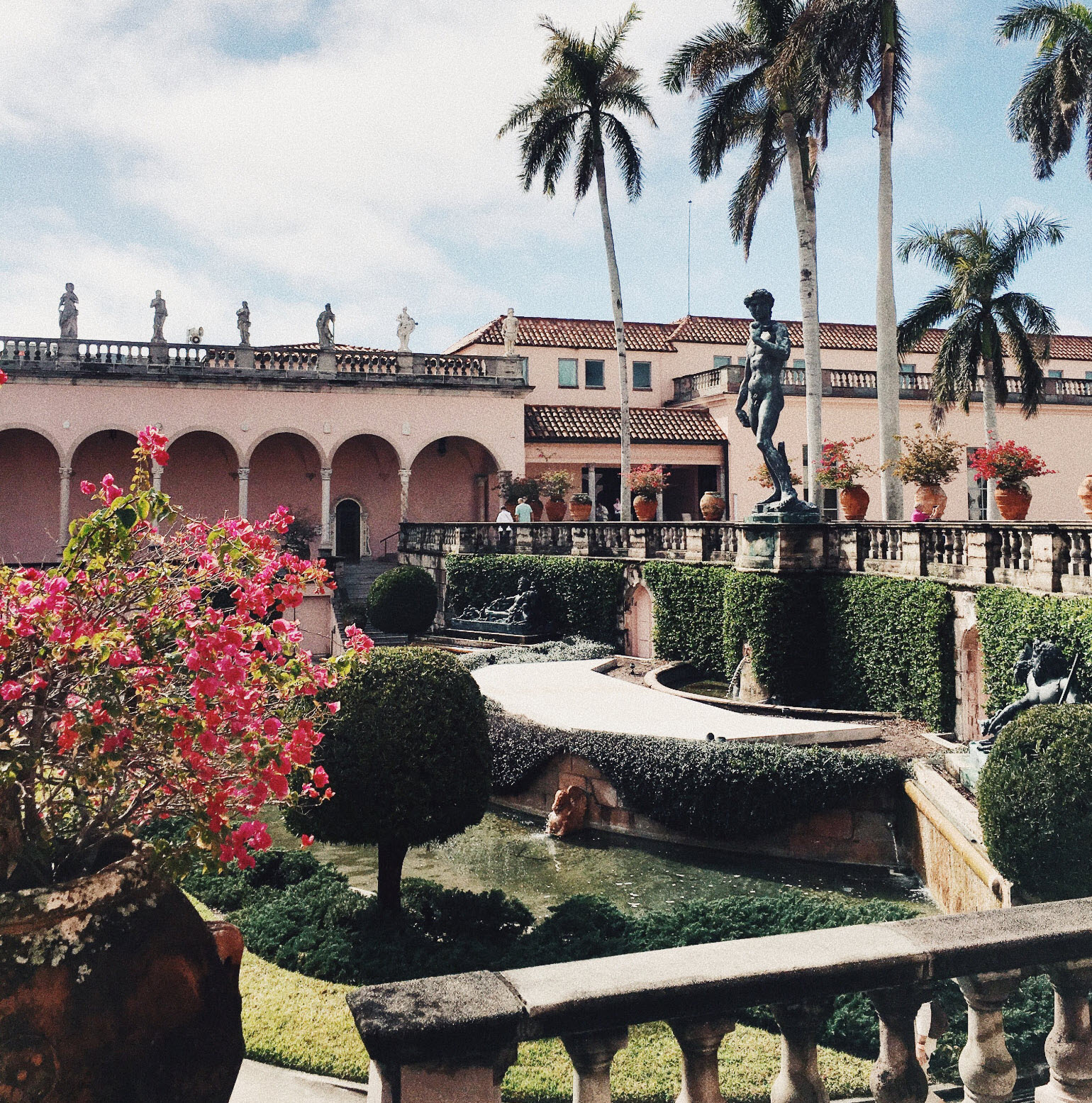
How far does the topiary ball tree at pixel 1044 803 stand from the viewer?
20.6 ft

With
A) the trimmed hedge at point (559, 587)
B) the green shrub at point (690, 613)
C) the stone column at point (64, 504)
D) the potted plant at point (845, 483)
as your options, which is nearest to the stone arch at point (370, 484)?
the stone column at point (64, 504)

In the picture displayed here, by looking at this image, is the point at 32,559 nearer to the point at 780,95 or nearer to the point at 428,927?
the point at 780,95

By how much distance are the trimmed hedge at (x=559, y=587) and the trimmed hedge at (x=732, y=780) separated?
9.57 metres

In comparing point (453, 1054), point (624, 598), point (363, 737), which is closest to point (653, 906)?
point (363, 737)

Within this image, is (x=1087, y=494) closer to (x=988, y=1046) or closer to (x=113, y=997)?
(x=988, y=1046)

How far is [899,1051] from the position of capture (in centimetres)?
276

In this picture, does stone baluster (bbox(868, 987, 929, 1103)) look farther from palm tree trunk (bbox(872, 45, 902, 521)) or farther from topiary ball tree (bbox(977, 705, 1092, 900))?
palm tree trunk (bbox(872, 45, 902, 521))

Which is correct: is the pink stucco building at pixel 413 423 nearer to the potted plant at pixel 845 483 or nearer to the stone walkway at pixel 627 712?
the potted plant at pixel 845 483

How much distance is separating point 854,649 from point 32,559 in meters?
25.0

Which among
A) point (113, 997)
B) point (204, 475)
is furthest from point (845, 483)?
point (204, 475)

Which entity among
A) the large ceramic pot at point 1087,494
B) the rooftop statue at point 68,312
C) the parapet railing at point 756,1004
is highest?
the rooftop statue at point 68,312

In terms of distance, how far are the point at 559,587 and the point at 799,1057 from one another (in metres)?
18.9

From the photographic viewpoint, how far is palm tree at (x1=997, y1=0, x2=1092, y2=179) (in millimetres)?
20641

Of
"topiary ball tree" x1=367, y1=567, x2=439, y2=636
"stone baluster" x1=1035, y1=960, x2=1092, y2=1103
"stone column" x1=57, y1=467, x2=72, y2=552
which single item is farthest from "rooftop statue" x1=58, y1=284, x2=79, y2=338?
"stone baluster" x1=1035, y1=960, x2=1092, y2=1103
